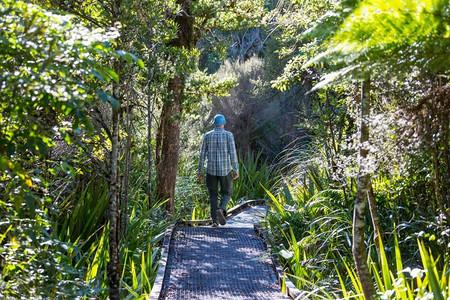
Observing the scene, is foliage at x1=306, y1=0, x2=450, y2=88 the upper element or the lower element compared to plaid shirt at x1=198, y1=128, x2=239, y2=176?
upper

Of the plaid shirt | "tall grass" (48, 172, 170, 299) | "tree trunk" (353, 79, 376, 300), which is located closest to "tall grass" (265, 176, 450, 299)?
"tree trunk" (353, 79, 376, 300)

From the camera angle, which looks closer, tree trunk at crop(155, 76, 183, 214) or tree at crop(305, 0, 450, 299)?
tree at crop(305, 0, 450, 299)

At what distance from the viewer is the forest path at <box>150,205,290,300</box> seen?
595cm

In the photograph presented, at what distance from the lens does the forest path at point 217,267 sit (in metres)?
5.95

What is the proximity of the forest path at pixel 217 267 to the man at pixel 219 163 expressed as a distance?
0.37 meters

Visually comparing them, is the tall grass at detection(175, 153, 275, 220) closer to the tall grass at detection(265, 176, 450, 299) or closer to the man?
the man

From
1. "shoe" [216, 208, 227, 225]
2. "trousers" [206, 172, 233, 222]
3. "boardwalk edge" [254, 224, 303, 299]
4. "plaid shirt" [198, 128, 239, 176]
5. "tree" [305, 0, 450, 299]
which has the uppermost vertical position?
"tree" [305, 0, 450, 299]

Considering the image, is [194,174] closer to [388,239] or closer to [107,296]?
[388,239]

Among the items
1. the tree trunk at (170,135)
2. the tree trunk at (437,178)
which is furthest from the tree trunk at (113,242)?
the tree trunk at (170,135)

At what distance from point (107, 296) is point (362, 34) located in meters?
3.22

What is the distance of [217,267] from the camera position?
22.8ft

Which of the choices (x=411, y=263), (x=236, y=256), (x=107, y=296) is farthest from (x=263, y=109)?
(x=107, y=296)

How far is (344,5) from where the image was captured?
10.6 ft

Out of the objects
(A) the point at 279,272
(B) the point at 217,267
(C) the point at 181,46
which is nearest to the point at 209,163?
(C) the point at 181,46
